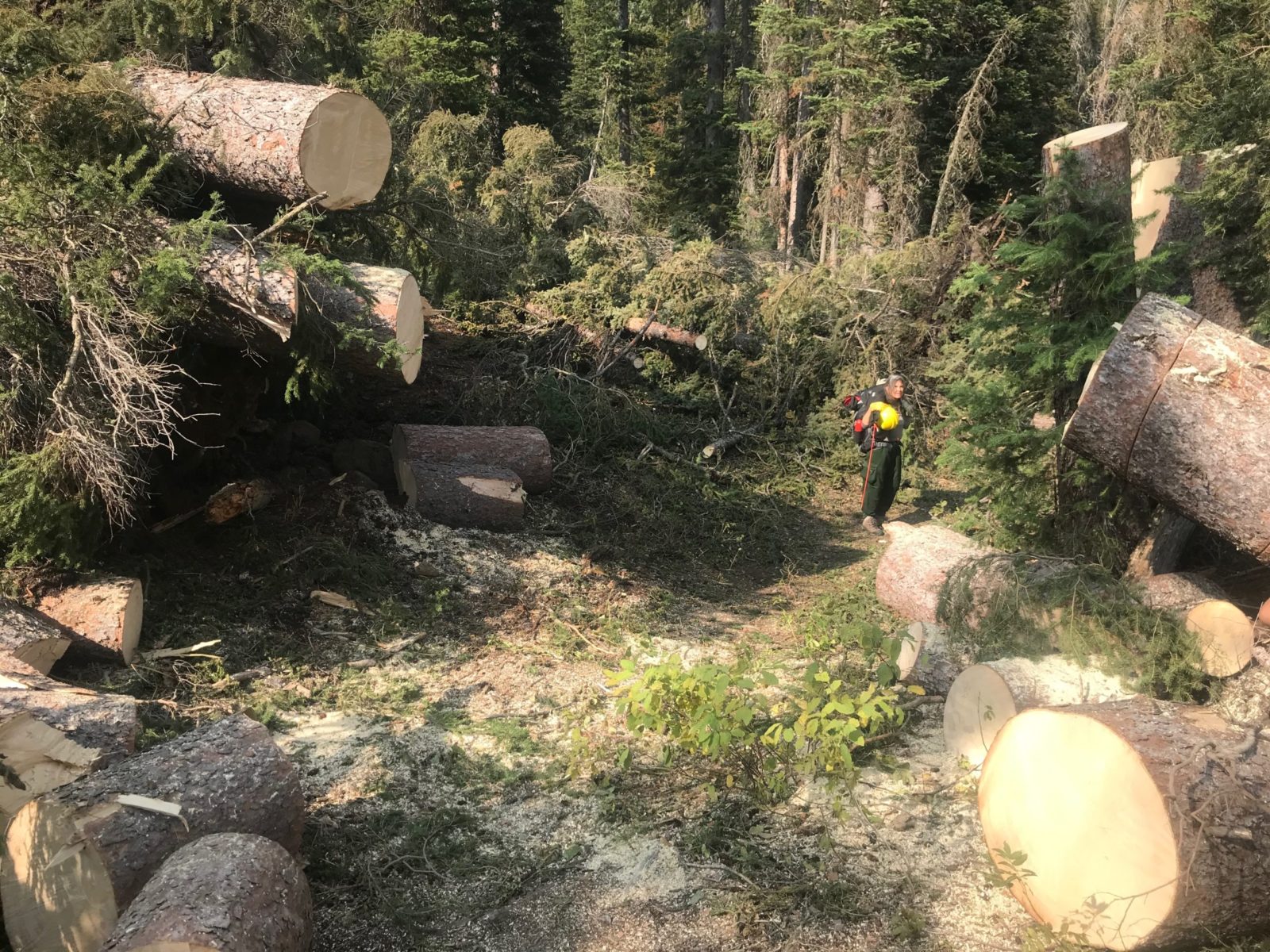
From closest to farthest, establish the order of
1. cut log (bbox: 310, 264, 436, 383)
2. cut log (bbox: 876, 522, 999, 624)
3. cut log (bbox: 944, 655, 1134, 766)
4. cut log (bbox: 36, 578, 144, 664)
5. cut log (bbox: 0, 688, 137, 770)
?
cut log (bbox: 0, 688, 137, 770) < cut log (bbox: 944, 655, 1134, 766) < cut log (bbox: 36, 578, 144, 664) < cut log (bbox: 876, 522, 999, 624) < cut log (bbox: 310, 264, 436, 383)

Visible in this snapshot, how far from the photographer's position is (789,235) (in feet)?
56.7

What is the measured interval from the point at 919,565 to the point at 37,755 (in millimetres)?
5012

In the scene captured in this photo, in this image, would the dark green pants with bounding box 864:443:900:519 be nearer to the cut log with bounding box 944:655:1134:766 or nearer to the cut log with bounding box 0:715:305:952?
the cut log with bounding box 944:655:1134:766

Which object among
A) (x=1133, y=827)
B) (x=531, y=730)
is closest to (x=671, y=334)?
(x=531, y=730)

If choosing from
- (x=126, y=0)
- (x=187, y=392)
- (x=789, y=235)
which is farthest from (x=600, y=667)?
(x=789, y=235)

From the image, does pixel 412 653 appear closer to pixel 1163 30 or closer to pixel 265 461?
pixel 265 461

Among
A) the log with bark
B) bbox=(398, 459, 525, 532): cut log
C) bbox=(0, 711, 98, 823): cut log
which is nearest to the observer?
bbox=(0, 711, 98, 823): cut log

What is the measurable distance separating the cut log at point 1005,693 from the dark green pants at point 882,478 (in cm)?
397

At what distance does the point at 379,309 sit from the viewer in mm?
6234

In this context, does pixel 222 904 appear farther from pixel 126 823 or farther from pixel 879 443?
pixel 879 443

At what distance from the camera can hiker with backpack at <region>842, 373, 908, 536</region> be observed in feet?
27.4

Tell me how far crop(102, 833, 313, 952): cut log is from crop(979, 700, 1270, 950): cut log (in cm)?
250

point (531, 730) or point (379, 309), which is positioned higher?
point (379, 309)

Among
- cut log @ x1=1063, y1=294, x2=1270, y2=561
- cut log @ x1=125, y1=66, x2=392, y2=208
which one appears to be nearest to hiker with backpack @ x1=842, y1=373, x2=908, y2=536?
cut log @ x1=1063, y1=294, x2=1270, y2=561
